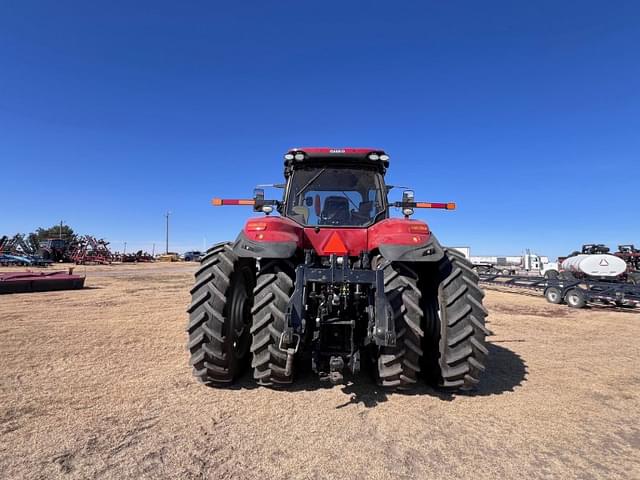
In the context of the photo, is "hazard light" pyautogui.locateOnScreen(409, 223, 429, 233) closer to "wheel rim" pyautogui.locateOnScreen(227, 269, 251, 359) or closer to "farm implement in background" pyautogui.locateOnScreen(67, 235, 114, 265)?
"wheel rim" pyautogui.locateOnScreen(227, 269, 251, 359)

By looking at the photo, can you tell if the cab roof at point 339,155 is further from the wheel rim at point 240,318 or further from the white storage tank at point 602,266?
the white storage tank at point 602,266

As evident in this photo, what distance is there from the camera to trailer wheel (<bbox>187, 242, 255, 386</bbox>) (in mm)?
3133

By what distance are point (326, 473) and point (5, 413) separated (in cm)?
246

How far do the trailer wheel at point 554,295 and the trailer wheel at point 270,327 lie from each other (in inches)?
456

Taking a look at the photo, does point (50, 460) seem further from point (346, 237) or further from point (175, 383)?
point (346, 237)

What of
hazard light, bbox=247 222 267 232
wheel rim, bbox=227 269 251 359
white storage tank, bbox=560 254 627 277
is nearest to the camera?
hazard light, bbox=247 222 267 232

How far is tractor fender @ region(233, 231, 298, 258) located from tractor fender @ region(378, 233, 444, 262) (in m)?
0.80

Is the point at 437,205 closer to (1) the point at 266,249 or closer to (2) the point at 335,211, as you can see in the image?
(2) the point at 335,211

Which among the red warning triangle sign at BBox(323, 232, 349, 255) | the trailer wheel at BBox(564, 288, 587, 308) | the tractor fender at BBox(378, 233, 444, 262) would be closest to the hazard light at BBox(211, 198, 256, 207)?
the red warning triangle sign at BBox(323, 232, 349, 255)

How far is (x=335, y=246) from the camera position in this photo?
341cm

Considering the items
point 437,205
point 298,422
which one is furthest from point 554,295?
point 298,422

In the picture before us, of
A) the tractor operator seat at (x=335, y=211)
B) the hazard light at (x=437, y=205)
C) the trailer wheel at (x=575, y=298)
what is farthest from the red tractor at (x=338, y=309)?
the trailer wheel at (x=575, y=298)

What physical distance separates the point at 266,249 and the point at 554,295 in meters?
11.9

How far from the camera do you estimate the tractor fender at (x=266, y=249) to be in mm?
3096
